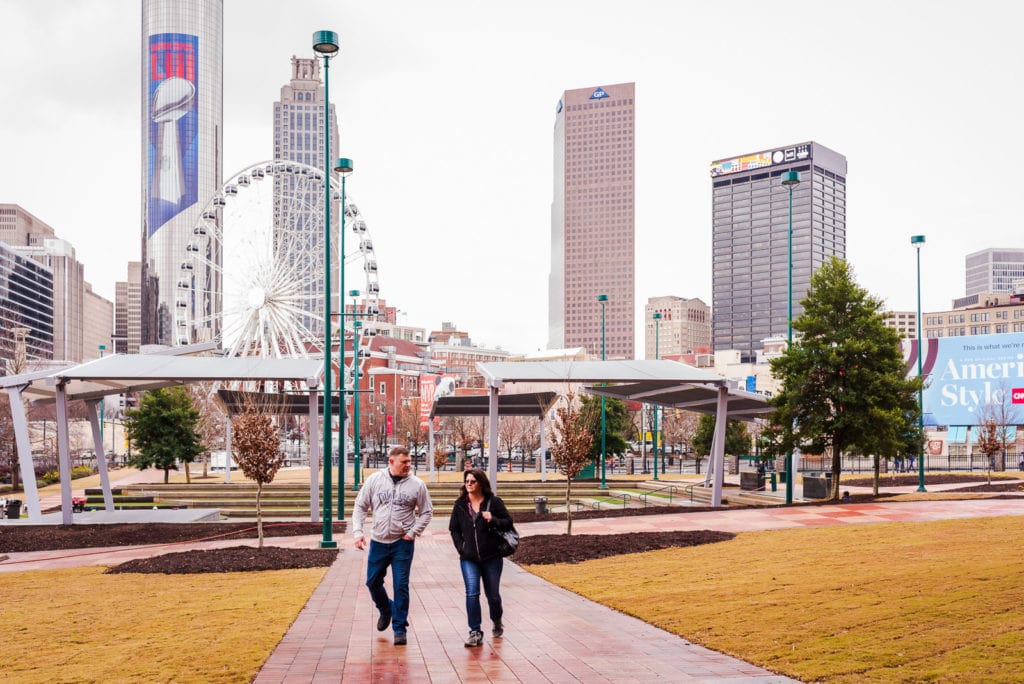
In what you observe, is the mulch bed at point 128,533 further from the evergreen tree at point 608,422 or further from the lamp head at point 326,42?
the evergreen tree at point 608,422

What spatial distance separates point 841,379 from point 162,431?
3171cm

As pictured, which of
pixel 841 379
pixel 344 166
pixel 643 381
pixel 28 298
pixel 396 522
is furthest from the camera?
pixel 28 298

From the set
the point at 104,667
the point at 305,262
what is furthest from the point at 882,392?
the point at 305,262

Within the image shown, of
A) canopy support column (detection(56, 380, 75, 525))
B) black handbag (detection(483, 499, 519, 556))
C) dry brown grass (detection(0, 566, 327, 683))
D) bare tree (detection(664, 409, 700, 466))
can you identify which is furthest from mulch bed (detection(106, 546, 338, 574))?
bare tree (detection(664, 409, 700, 466))

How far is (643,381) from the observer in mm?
27312

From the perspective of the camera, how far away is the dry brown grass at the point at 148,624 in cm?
772

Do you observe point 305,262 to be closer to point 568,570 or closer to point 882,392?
point 882,392

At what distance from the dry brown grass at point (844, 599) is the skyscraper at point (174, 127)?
581 feet

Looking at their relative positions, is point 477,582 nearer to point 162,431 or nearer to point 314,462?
point 314,462

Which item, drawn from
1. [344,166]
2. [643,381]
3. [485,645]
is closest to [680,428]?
[643,381]

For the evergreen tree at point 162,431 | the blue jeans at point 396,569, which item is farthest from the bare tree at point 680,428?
the blue jeans at point 396,569

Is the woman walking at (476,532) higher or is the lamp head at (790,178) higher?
the lamp head at (790,178)

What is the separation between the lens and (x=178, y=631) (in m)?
9.48

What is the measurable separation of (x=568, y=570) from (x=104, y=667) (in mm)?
8121
